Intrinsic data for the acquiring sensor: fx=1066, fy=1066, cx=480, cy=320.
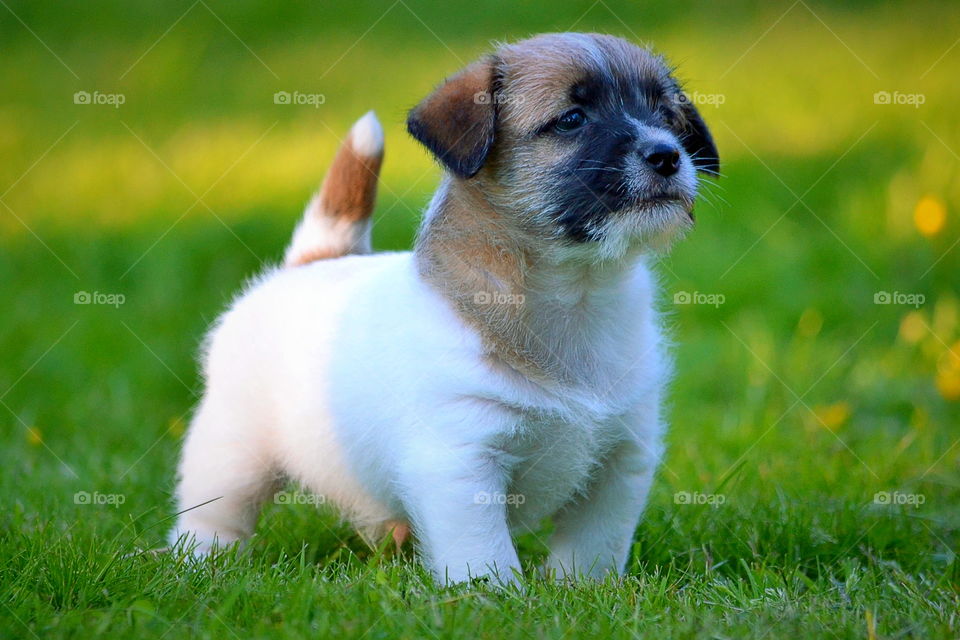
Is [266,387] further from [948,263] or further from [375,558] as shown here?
[948,263]

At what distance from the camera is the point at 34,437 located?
18.5 feet

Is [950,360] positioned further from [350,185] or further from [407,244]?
[407,244]

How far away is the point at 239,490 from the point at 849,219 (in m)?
4.89

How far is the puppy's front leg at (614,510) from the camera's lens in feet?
12.5

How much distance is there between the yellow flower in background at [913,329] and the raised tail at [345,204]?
3.49 m

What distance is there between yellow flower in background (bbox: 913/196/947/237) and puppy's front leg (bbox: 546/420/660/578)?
150 inches

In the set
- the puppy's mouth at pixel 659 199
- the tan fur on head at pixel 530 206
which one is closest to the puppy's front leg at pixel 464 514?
the tan fur on head at pixel 530 206

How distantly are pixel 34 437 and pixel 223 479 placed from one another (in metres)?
1.89

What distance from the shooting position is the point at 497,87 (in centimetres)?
384

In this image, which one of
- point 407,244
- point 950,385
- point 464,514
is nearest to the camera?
point 464,514

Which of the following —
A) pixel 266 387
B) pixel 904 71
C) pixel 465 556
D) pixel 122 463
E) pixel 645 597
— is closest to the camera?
pixel 645 597

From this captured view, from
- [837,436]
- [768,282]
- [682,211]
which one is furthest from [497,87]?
[768,282]

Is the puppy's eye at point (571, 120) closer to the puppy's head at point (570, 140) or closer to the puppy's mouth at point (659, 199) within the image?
the puppy's head at point (570, 140)

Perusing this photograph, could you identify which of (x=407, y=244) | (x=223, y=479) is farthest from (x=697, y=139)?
(x=407, y=244)
